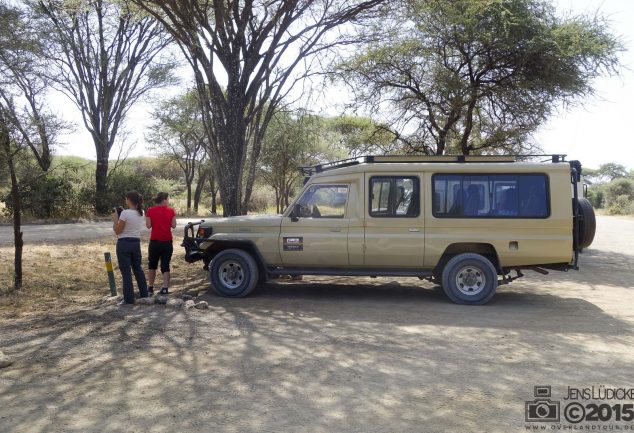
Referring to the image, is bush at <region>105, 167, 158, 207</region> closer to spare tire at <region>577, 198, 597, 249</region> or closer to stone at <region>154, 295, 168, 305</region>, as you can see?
stone at <region>154, 295, 168, 305</region>

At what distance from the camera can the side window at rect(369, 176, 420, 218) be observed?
8.72 metres

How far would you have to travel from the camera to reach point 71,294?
9242 mm

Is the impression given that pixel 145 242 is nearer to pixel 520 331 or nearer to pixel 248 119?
pixel 248 119

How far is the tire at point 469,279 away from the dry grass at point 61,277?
4358 millimetres

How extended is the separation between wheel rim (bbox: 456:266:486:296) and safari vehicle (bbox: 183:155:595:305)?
0.6 inches

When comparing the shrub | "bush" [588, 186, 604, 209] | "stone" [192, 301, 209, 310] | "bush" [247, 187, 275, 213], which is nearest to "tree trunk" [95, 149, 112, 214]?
the shrub

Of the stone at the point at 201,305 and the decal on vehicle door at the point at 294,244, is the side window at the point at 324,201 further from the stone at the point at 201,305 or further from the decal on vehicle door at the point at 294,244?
the stone at the point at 201,305

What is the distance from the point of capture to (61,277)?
34.7 feet

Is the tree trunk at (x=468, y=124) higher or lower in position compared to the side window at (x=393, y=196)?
higher

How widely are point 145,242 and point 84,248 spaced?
2.97 metres

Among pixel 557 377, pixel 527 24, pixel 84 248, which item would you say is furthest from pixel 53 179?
pixel 557 377

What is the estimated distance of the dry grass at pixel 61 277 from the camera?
852cm

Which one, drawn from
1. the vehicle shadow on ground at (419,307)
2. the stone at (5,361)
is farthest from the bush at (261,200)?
the stone at (5,361)

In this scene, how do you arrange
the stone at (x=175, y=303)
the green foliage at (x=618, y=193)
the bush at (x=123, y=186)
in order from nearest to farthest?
1. the stone at (x=175, y=303)
2. the bush at (x=123, y=186)
3. the green foliage at (x=618, y=193)
